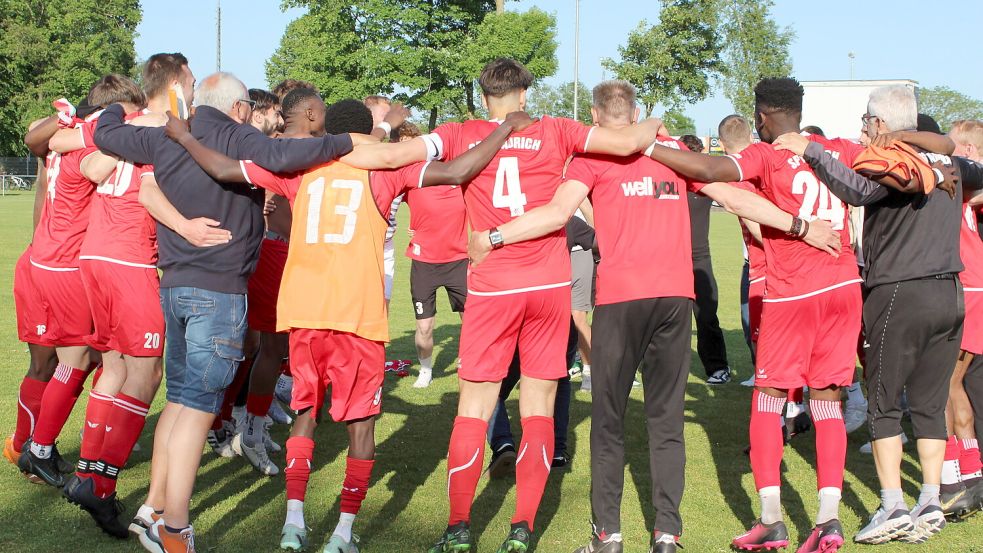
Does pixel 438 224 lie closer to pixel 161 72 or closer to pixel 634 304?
Result: pixel 161 72

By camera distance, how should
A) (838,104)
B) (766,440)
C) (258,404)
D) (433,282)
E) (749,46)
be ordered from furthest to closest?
(749,46), (838,104), (433,282), (258,404), (766,440)

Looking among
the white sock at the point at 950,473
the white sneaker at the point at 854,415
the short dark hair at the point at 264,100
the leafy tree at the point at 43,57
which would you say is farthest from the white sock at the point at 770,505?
the leafy tree at the point at 43,57

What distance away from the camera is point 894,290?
18.4 feet

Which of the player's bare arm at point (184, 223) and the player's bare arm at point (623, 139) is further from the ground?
the player's bare arm at point (623, 139)

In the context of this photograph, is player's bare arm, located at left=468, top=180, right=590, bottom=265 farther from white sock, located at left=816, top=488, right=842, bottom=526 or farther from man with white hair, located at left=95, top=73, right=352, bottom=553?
white sock, located at left=816, top=488, right=842, bottom=526

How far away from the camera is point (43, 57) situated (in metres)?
64.1

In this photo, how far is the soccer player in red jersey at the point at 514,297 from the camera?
5.25 meters

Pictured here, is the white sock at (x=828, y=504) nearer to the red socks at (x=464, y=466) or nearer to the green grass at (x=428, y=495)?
the green grass at (x=428, y=495)

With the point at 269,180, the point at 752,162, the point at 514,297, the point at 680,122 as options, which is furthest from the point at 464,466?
the point at 680,122

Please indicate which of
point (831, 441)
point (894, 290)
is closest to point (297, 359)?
point (831, 441)

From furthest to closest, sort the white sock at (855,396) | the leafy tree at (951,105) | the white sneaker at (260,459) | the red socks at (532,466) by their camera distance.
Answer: the leafy tree at (951,105) < the white sock at (855,396) < the white sneaker at (260,459) < the red socks at (532,466)

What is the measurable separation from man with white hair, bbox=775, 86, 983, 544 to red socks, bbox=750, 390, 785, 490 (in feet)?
2.08

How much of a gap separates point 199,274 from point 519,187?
6.18 feet

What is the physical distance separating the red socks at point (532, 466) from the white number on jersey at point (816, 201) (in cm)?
199
